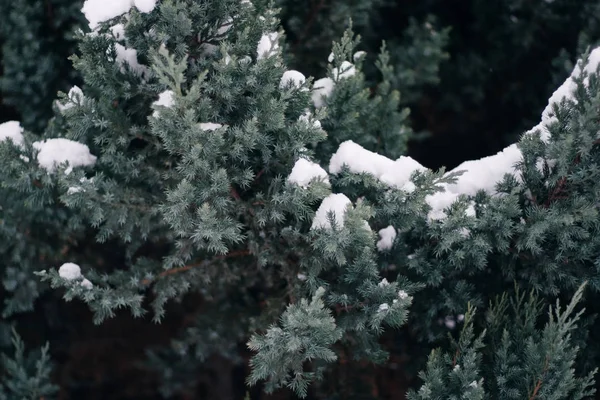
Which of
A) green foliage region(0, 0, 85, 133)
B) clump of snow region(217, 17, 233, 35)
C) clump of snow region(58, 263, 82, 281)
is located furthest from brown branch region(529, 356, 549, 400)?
green foliage region(0, 0, 85, 133)

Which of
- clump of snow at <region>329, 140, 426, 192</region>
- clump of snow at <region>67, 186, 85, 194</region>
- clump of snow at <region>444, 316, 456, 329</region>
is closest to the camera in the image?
clump of snow at <region>67, 186, 85, 194</region>

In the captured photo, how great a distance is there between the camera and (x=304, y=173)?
3.20 m

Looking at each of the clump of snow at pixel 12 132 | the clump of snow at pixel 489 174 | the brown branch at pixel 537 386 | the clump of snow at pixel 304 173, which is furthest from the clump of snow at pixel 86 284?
the brown branch at pixel 537 386

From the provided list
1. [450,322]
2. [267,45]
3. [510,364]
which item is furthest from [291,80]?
[510,364]

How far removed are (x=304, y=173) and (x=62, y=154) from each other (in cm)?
157

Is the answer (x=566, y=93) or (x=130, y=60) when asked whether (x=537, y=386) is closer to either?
(x=566, y=93)

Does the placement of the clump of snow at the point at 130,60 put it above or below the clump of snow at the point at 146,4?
below

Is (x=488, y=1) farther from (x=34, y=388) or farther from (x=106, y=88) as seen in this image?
(x=34, y=388)

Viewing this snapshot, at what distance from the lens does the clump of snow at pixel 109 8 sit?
10.3ft

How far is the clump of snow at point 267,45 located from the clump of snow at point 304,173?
2.03ft

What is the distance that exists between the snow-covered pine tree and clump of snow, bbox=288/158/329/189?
1 centimetres

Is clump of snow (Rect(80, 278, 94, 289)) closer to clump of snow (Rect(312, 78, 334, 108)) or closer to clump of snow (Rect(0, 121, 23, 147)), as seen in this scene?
clump of snow (Rect(0, 121, 23, 147))

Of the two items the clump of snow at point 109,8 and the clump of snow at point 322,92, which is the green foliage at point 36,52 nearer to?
the clump of snow at point 109,8

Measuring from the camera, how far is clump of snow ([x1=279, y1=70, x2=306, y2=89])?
11.2 ft
